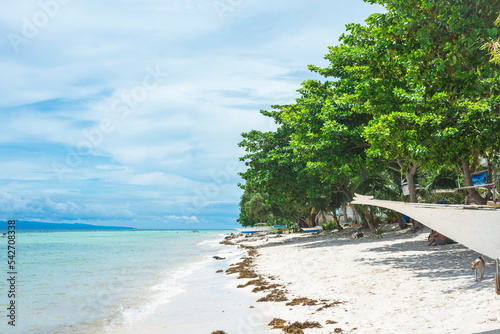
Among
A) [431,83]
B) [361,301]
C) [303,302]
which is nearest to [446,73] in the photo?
[431,83]

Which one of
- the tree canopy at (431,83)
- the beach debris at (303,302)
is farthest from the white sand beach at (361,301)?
the tree canopy at (431,83)

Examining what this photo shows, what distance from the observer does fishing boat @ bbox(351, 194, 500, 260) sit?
25.1ft

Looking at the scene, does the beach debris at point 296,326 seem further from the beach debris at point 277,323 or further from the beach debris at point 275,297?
the beach debris at point 275,297

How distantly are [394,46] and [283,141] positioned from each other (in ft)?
59.9

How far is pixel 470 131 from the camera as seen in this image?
10.8m

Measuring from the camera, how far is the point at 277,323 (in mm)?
8789

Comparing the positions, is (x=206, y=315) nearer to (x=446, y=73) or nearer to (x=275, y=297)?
(x=275, y=297)

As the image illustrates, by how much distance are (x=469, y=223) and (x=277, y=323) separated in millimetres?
4407

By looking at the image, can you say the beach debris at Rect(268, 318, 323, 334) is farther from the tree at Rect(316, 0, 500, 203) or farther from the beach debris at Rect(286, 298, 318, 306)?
the tree at Rect(316, 0, 500, 203)

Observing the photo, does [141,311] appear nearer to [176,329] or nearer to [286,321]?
[176,329]

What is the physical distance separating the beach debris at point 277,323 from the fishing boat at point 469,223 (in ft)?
13.0

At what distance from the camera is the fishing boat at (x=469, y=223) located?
766 cm

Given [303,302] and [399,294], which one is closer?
[399,294]

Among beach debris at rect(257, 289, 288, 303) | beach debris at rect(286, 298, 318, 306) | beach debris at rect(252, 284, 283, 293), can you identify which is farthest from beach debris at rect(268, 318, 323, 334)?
beach debris at rect(252, 284, 283, 293)
